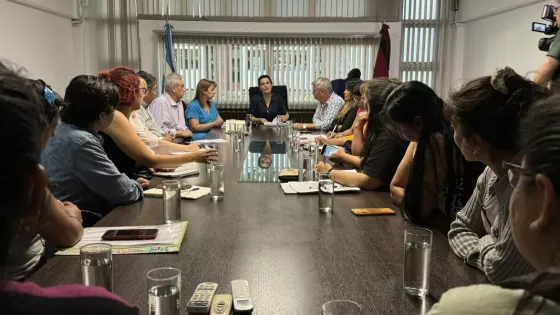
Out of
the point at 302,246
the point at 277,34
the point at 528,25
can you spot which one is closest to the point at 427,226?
the point at 302,246

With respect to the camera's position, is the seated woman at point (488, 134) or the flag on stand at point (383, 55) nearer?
the seated woman at point (488, 134)

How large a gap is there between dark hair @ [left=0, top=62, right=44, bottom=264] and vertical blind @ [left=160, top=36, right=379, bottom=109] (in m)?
6.68

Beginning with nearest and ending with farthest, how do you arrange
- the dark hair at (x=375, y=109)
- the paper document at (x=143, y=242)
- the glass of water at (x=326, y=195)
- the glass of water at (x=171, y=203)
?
the paper document at (x=143, y=242) → the glass of water at (x=171, y=203) → the glass of water at (x=326, y=195) → the dark hair at (x=375, y=109)

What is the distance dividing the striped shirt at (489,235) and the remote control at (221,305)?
660 millimetres

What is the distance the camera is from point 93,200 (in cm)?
212

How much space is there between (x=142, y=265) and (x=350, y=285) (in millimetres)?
556

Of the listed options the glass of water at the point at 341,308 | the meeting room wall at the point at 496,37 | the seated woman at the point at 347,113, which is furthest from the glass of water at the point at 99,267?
the meeting room wall at the point at 496,37

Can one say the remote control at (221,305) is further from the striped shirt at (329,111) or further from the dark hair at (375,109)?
the striped shirt at (329,111)

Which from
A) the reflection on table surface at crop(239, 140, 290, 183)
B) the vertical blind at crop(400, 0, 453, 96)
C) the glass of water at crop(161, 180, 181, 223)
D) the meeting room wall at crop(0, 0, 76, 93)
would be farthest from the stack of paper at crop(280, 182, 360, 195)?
the vertical blind at crop(400, 0, 453, 96)

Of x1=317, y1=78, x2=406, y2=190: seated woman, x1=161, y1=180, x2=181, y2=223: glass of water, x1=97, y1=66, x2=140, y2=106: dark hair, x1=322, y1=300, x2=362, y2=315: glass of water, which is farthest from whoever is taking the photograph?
x1=97, y1=66, x2=140, y2=106: dark hair

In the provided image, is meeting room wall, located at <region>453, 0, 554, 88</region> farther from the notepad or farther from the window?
the notepad

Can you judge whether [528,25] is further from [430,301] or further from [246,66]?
[430,301]

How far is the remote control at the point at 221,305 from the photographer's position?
107 centimetres

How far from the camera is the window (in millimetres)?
7137
